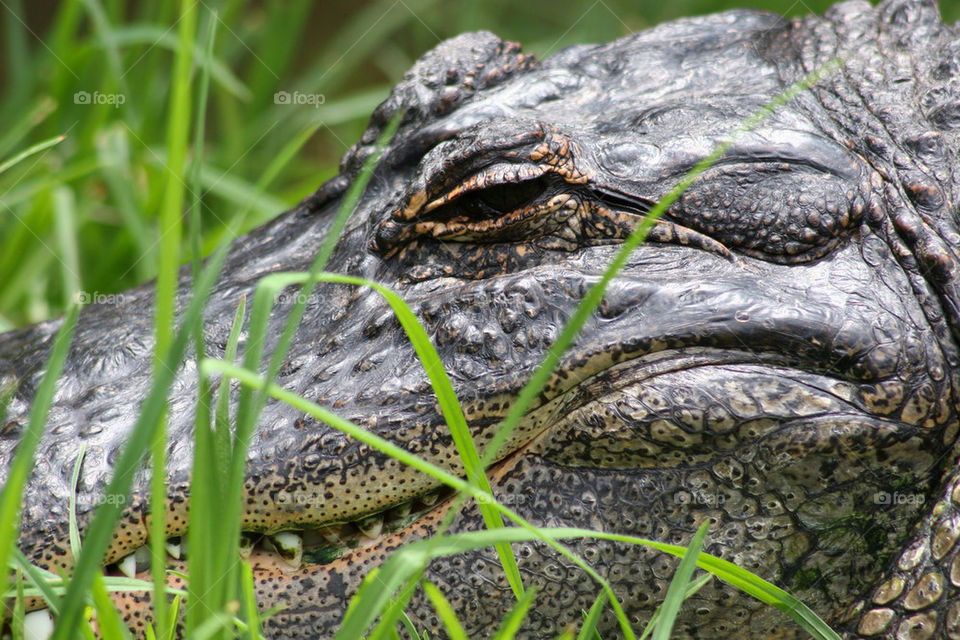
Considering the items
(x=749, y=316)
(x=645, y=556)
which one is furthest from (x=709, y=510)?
(x=749, y=316)

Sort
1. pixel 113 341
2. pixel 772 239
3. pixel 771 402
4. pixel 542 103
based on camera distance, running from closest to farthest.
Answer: pixel 771 402 < pixel 772 239 < pixel 113 341 < pixel 542 103

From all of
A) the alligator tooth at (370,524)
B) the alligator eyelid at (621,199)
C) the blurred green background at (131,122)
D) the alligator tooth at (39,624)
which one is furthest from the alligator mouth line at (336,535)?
the blurred green background at (131,122)

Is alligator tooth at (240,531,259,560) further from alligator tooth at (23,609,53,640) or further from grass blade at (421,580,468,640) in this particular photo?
grass blade at (421,580,468,640)

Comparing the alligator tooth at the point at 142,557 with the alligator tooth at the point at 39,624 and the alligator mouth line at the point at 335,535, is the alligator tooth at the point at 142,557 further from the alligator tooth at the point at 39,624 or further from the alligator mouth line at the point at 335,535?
the alligator tooth at the point at 39,624

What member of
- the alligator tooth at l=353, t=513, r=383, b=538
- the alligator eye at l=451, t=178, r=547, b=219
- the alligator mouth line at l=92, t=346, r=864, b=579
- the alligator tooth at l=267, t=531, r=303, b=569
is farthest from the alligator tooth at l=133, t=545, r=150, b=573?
the alligator eye at l=451, t=178, r=547, b=219

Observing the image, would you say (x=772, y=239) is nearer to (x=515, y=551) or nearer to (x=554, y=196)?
(x=554, y=196)

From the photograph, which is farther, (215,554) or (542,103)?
(542,103)

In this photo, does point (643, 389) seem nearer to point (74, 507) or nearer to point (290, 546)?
point (290, 546)
